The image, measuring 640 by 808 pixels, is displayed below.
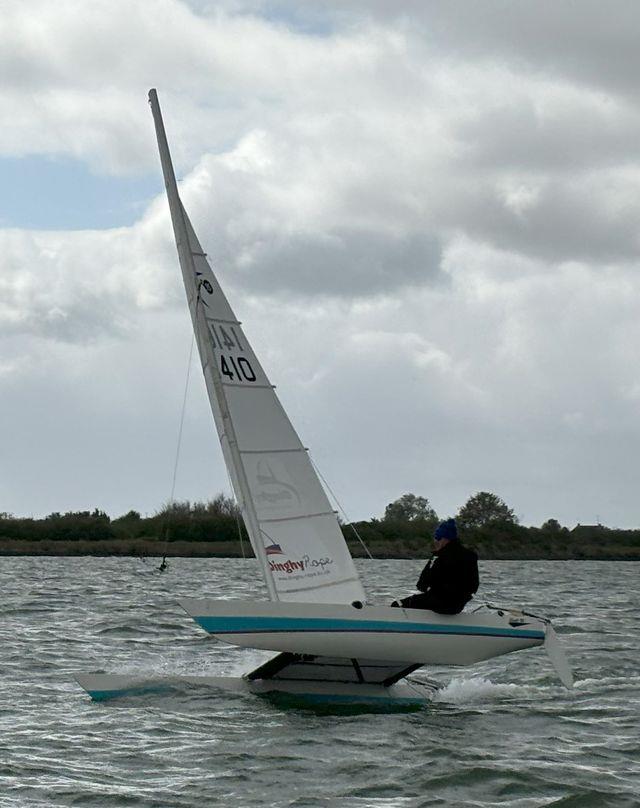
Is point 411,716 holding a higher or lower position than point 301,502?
lower

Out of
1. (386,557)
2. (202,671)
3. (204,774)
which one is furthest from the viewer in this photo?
(386,557)

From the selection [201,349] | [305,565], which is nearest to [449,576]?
[305,565]

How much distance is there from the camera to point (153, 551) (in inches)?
2598

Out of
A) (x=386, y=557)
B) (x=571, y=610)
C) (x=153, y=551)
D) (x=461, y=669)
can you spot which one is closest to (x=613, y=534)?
(x=386, y=557)

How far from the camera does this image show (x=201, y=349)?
14.9 m

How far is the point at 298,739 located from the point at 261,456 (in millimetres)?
3923

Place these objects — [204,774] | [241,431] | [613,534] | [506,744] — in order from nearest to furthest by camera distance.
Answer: [204,774], [506,744], [241,431], [613,534]

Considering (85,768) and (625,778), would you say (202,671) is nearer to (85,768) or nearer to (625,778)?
(85,768)

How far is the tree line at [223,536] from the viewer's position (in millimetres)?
68812

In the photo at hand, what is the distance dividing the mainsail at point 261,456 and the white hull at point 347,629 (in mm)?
830

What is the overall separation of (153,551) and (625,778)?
187 ft

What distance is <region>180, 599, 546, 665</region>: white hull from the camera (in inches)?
529

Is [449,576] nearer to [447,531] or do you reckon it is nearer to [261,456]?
[447,531]

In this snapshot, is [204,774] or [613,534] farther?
[613,534]
